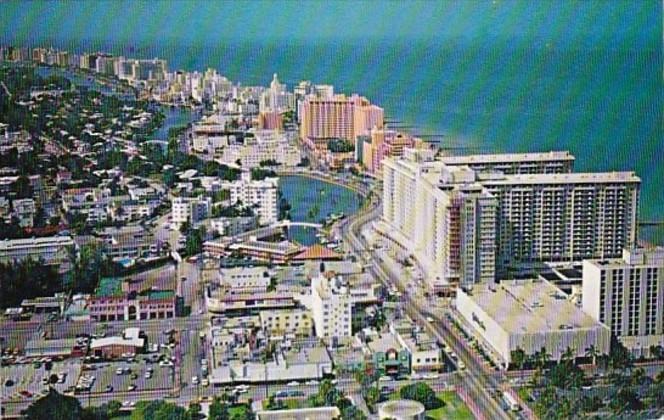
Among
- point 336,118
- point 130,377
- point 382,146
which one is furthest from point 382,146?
point 130,377

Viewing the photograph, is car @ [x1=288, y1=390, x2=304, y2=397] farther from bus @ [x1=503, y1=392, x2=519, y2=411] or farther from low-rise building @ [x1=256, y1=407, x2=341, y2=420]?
bus @ [x1=503, y1=392, x2=519, y2=411]

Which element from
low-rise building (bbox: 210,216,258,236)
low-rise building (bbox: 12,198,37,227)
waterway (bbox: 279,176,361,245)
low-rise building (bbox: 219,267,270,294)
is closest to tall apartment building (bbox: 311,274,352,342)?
low-rise building (bbox: 219,267,270,294)

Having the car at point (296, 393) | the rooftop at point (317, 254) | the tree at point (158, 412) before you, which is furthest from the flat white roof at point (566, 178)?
the tree at point (158, 412)

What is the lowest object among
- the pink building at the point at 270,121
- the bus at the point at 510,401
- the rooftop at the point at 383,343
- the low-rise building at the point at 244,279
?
the bus at the point at 510,401

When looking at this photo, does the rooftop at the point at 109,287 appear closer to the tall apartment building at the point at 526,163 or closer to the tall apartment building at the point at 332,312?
the tall apartment building at the point at 332,312

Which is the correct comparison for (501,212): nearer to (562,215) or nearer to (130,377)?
(562,215)
